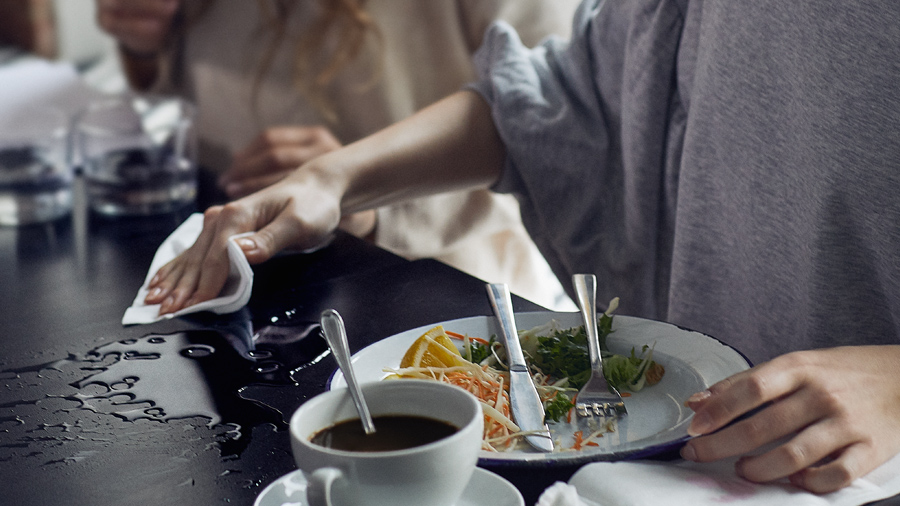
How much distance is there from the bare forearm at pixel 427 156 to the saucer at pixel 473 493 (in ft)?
2.02

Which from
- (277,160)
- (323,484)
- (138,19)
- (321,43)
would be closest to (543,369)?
(323,484)

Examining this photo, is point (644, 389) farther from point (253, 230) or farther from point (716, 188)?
point (253, 230)

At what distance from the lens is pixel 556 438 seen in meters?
0.63

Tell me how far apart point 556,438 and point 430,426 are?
0.15 metres

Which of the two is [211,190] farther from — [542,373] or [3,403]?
[542,373]

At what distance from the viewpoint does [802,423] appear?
1.88 feet

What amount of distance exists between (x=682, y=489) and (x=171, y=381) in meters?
0.46

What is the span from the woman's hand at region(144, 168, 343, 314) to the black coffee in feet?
1.53

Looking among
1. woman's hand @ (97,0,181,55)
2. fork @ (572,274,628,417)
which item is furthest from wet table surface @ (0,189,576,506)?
woman's hand @ (97,0,181,55)

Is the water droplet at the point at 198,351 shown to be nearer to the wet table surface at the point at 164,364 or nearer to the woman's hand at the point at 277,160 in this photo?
the wet table surface at the point at 164,364

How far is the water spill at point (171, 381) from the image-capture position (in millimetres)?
676

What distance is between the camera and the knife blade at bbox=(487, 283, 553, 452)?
0.61 meters

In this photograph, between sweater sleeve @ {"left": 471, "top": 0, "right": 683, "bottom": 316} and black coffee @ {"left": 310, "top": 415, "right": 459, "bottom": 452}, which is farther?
sweater sleeve @ {"left": 471, "top": 0, "right": 683, "bottom": 316}

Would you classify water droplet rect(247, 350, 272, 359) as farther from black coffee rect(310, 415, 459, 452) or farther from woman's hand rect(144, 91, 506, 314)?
black coffee rect(310, 415, 459, 452)
